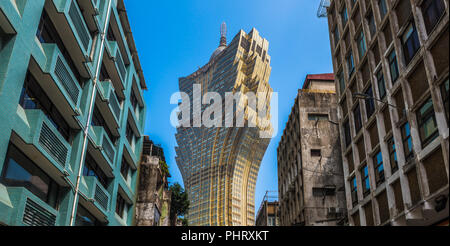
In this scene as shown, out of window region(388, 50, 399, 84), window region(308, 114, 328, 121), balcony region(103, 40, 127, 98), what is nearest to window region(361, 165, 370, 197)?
window region(388, 50, 399, 84)

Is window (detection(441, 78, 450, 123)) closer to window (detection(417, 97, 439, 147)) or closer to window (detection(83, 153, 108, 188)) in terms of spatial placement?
window (detection(417, 97, 439, 147))

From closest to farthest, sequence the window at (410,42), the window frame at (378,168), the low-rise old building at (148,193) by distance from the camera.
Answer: the window at (410,42) → the window frame at (378,168) → the low-rise old building at (148,193)

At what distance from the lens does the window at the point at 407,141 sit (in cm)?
1825

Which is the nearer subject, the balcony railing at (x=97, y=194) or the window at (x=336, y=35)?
the balcony railing at (x=97, y=194)

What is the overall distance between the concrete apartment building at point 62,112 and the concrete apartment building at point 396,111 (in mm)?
14427

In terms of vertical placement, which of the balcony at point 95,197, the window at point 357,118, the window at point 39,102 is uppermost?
the window at point 357,118

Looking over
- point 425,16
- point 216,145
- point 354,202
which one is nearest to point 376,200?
point 354,202

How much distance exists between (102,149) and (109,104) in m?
3.26

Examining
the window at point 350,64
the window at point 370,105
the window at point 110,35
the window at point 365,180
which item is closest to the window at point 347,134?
the window at point 365,180

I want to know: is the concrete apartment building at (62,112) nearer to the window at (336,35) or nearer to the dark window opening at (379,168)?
the dark window opening at (379,168)

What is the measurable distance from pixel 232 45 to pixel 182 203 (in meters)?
143

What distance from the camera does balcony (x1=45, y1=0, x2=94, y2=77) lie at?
1883 cm

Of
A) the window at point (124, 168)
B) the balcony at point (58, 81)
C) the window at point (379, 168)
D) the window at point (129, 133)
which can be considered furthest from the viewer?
the window at point (129, 133)

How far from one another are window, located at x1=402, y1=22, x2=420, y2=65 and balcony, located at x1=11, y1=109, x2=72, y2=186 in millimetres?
15927
